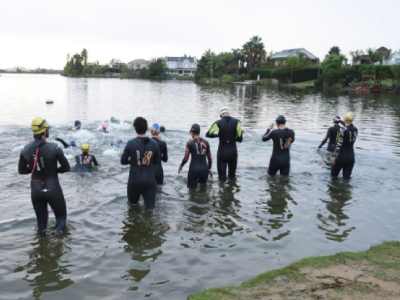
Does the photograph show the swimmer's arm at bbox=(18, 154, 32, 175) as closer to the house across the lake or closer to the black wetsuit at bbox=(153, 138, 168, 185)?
the black wetsuit at bbox=(153, 138, 168, 185)

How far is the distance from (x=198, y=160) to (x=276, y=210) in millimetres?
2282

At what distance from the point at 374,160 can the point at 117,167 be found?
9.97 metres

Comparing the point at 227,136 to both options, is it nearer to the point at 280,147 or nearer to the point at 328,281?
the point at 280,147

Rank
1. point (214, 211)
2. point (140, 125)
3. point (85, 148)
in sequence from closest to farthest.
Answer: point (140, 125)
point (214, 211)
point (85, 148)

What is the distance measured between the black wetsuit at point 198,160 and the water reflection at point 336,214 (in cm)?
301

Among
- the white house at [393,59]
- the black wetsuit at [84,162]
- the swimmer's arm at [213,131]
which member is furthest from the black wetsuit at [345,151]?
the white house at [393,59]

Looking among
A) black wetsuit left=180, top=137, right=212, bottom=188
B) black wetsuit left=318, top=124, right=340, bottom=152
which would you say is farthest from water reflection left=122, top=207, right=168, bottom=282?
black wetsuit left=318, top=124, right=340, bottom=152

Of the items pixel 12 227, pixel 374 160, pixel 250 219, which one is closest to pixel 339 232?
pixel 250 219

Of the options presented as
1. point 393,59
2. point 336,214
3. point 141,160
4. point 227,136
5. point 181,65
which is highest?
point 181,65

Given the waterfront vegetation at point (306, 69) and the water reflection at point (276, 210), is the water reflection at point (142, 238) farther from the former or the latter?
the waterfront vegetation at point (306, 69)

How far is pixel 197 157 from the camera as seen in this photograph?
1099cm

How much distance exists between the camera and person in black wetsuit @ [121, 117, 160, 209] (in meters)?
8.50

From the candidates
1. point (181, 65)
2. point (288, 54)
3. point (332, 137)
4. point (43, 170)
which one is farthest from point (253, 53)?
point (43, 170)

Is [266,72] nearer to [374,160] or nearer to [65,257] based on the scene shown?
[374,160]
